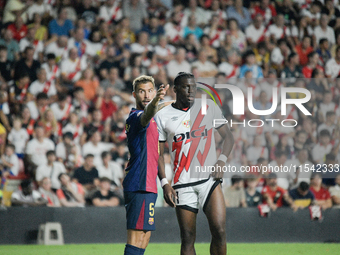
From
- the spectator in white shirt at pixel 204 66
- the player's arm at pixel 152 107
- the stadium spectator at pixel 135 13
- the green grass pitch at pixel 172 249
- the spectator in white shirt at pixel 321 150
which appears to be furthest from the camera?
the stadium spectator at pixel 135 13

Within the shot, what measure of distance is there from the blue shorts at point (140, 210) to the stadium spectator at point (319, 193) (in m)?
5.97

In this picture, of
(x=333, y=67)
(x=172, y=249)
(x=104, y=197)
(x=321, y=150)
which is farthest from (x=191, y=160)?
(x=333, y=67)

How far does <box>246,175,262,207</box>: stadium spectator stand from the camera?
9.48m

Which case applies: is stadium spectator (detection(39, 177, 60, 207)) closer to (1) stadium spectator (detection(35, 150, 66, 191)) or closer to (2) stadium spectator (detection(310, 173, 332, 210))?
(1) stadium spectator (detection(35, 150, 66, 191))

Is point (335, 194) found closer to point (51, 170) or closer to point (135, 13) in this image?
point (51, 170)

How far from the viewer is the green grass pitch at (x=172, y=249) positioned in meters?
8.06

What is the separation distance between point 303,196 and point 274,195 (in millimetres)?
574

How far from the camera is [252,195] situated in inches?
375

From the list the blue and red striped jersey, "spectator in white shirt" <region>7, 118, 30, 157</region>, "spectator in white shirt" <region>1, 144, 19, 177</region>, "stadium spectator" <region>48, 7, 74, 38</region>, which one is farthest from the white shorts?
"stadium spectator" <region>48, 7, 74, 38</region>

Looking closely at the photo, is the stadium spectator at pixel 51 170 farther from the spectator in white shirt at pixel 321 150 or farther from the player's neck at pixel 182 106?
the spectator in white shirt at pixel 321 150

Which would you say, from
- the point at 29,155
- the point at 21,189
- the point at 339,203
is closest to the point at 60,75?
the point at 29,155

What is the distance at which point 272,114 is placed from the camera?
1056 cm

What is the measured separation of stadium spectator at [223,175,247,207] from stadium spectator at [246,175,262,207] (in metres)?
0.08

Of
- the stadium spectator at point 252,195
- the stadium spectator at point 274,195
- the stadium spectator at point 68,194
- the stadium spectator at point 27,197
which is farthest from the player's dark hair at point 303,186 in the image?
the stadium spectator at point 27,197
